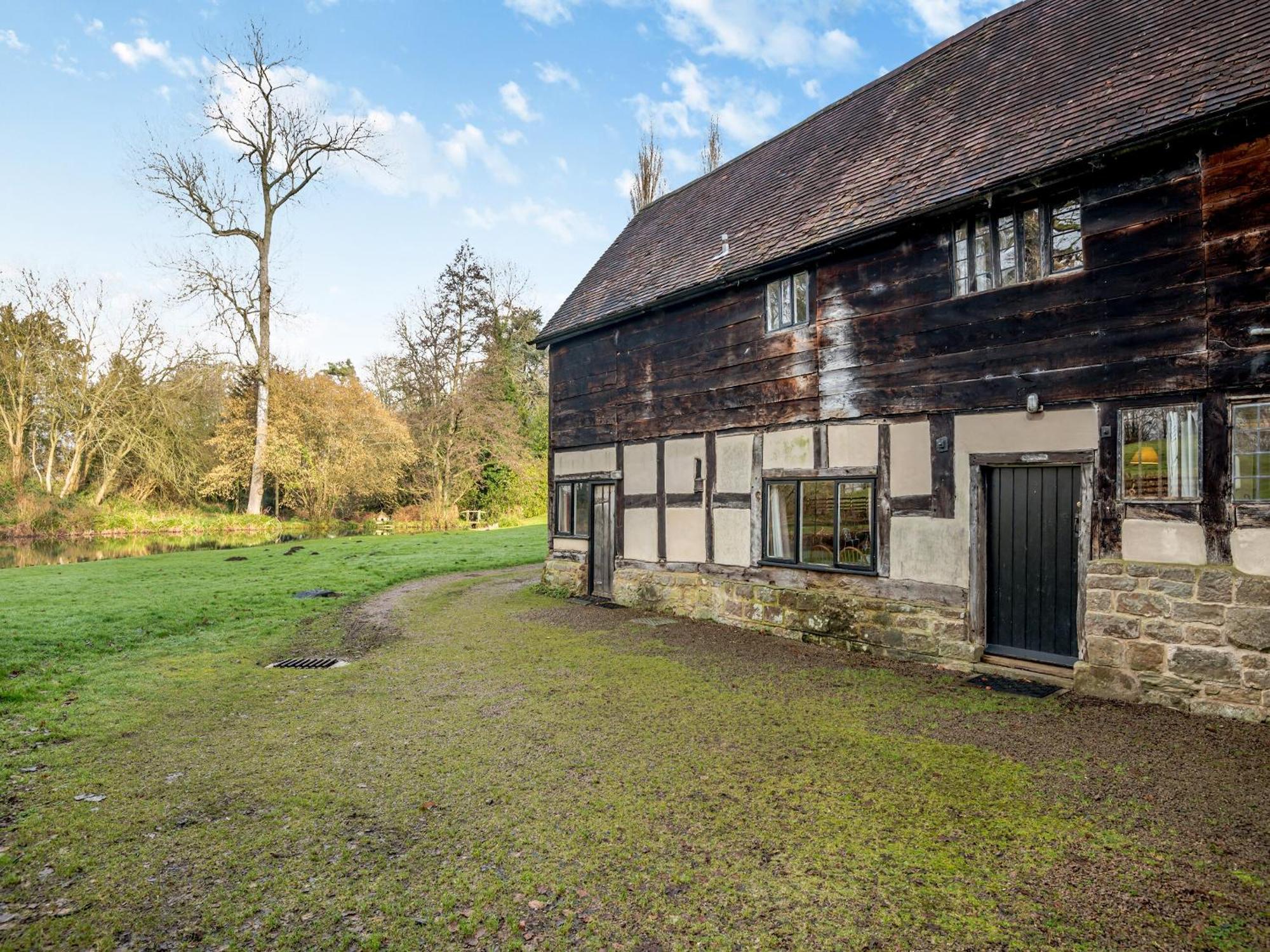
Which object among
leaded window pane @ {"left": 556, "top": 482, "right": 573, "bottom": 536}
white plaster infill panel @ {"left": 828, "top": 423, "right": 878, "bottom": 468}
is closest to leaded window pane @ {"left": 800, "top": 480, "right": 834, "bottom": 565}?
white plaster infill panel @ {"left": 828, "top": 423, "right": 878, "bottom": 468}

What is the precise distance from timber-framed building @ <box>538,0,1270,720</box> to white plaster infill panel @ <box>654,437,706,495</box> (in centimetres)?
4

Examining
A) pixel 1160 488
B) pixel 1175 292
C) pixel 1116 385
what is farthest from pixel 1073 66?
pixel 1160 488

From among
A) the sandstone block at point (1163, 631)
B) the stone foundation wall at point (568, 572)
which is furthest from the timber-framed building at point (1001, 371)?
the stone foundation wall at point (568, 572)

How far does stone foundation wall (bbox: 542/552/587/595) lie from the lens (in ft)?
41.6

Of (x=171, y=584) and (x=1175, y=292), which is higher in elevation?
(x=1175, y=292)

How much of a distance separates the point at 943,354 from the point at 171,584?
48.1ft

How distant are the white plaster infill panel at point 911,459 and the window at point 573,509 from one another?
6.18m

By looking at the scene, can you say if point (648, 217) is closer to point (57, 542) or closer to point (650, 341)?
point (650, 341)

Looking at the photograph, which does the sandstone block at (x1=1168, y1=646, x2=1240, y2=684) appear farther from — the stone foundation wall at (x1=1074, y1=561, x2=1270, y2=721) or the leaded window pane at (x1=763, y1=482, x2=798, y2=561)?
the leaded window pane at (x1=763, y1=482, x2=798, y2=561)

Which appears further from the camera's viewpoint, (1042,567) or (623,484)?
(623,484)

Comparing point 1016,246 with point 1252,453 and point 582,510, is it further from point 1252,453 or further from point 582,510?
point 582,510

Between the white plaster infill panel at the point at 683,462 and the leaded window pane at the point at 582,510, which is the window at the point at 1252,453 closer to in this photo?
the white plaster infill panel at the point at 683,462

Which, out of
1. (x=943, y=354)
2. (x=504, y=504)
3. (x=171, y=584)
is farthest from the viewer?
(x=504, y=504)

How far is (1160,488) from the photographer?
599 centimetres
